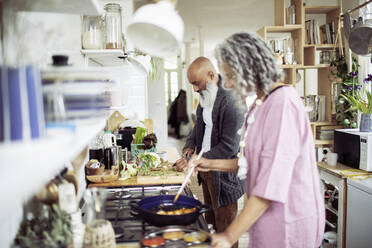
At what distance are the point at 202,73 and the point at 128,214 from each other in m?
1.23

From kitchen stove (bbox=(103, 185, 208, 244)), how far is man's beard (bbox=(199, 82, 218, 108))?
0.75m

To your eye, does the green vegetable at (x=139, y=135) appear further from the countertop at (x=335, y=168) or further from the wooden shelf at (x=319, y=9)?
the wooden shelf at (x=319, y=9)

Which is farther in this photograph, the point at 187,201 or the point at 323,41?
the point at 323,41

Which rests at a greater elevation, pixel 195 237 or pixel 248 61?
pixel 248 61

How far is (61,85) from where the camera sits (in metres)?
0.88

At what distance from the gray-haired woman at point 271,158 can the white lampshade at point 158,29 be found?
31 cm

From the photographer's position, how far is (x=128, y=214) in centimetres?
166

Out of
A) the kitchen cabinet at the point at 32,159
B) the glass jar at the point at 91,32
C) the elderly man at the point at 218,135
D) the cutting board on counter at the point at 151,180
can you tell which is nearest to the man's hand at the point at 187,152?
the elderly man at the point at 218,135

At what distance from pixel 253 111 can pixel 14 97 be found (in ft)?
3.22

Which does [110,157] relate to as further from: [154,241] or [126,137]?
[154,241]

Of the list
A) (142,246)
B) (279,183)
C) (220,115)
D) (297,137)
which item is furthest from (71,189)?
(220,115)

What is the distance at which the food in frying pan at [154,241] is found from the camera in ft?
4.11

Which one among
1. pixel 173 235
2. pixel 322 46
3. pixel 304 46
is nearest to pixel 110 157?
pixel 173 235

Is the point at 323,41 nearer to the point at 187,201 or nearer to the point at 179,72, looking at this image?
the point at 187,201
